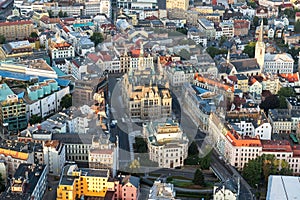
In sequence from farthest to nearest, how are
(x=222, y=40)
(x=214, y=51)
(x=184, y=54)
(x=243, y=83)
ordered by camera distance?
(x=222, y=40) → (x=214, y=51) → (x=184, y=54) → (x=243, y=83)

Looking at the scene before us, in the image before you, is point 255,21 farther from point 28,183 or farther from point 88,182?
point 28,183

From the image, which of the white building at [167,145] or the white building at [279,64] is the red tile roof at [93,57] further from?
the white building at [167,145]

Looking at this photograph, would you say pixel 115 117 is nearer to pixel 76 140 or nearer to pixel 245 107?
pixel 76 140

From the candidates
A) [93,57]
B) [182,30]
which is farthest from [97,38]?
[182,30]

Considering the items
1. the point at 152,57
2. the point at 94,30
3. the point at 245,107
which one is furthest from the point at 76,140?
the point at 94,30

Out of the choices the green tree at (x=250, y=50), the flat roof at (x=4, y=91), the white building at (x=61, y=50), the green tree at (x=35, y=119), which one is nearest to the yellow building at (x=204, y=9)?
the green tree at (x=250, y=50)
